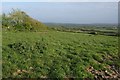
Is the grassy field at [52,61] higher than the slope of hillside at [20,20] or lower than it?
lower

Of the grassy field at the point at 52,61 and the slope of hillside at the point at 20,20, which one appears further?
the slope of hillside at the point at 20,20

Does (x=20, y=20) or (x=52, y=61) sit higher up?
(x=20, y=20)

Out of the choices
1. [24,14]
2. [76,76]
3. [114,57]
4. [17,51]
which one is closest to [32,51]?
[17,51]

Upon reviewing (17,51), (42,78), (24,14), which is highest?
(24,14)

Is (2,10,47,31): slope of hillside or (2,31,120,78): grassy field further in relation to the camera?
(2,10,47,31): slope of hillside

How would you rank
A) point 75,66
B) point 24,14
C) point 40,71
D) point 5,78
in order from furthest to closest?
1. point 24,14
2. point 75,66
3. point 40,71
4. point 5,78

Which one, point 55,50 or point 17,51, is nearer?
point 17,51

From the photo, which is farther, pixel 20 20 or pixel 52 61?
pixel 20 20

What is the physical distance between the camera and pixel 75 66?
14.6m

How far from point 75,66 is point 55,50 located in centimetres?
321

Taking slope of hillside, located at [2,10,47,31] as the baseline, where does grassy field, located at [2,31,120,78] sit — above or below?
below

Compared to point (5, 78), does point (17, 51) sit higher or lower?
higher

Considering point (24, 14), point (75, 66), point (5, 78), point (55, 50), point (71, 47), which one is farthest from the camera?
point (24, 14)

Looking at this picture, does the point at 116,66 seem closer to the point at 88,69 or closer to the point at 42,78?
the point at 88,69
